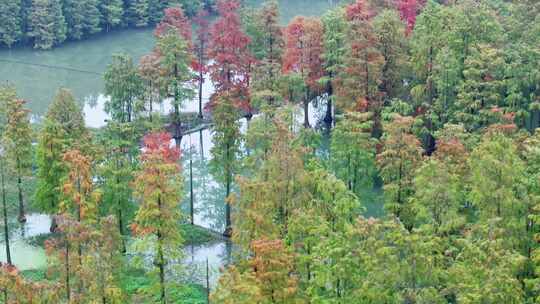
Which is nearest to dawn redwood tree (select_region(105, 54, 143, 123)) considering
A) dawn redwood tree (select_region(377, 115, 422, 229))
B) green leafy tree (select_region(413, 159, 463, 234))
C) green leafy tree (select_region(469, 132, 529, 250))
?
dawn redwood tree (select_region(377, 115, 422, 229))

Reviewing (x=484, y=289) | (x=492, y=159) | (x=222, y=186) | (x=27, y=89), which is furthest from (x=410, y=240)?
(x=27, y=89)

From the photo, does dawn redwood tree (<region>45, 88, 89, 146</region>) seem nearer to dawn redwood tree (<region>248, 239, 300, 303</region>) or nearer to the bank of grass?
the bank of grass

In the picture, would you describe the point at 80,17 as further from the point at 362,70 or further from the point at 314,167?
the point at 314,167

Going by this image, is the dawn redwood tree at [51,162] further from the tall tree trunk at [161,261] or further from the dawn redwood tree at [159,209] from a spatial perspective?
the tall tree trunk at [161,261]

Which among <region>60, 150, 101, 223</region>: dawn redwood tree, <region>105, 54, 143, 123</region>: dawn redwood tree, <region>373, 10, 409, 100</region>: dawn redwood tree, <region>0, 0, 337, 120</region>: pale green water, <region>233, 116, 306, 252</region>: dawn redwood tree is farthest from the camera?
<region>0, 0, 337, 120</region>: pale green water

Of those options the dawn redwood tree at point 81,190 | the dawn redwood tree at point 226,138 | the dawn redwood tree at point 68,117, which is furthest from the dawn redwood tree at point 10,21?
the dawn redwood tree at point 81,190

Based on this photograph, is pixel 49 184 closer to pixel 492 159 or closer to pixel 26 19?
pixel 492 159
